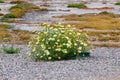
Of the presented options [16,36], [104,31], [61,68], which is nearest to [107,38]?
[104,31]

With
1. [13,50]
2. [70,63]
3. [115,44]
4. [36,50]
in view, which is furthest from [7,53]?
[115,44]

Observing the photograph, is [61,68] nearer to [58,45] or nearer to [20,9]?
[58,45]

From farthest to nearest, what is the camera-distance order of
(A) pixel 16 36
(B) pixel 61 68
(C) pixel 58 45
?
(A) pixel 16 36, (C) pixel 58 45, (B) pixel 61 68

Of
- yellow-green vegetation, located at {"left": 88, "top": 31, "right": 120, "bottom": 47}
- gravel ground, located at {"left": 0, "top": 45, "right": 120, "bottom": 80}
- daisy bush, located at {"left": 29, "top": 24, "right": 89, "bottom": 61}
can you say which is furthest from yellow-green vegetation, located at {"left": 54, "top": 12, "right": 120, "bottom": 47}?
gravel ground, located at {"left": 0, "top": 45, "right": 120, "bottom": 80}

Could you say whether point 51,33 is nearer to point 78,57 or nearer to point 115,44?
point 78,57

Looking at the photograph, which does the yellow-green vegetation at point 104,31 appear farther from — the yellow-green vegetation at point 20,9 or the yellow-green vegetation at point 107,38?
the yellow-green vegetation at point 20,9

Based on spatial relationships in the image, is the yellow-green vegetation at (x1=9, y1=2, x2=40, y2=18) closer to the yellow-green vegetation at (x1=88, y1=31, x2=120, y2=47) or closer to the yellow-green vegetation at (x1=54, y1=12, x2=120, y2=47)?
the yellow-green vegetation at (x1=54, y1=12, x2=120, y2=47)
